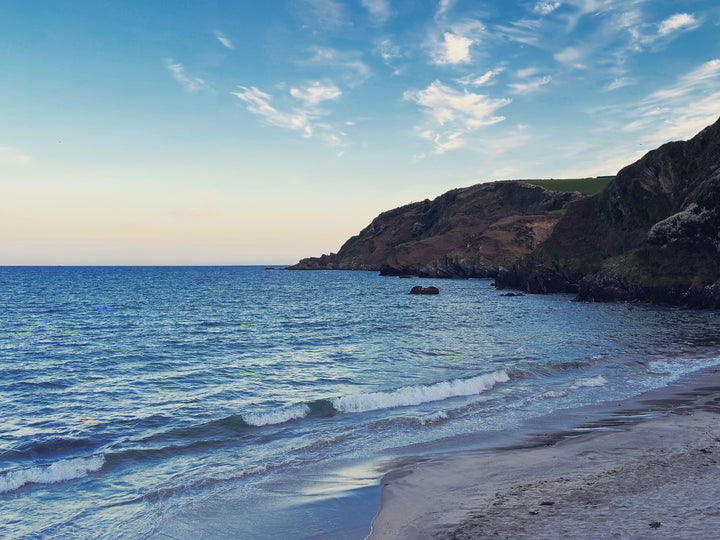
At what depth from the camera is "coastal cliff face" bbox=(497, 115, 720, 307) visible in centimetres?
4584

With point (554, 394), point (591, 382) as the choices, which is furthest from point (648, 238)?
point (554, 394)

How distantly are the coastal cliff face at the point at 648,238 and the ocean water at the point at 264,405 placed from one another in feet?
51.5

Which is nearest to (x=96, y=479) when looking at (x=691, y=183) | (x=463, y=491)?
(x=463, y=491)

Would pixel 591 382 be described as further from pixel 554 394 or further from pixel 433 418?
pixel 433 418

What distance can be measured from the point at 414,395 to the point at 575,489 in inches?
355

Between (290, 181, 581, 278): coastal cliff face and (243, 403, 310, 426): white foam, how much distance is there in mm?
102629

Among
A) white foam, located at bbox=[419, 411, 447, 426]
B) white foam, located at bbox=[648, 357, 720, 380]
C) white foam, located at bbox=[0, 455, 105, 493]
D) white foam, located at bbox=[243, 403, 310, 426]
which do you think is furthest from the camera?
white foam, located at bbox=[648, 357, 720, 380]

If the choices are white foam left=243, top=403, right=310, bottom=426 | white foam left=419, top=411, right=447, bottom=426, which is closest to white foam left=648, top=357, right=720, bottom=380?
white foam left=419, top=411, right=447, bottom=426

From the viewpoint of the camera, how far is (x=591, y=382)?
715 inches

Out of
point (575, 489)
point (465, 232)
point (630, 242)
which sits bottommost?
point (575, 489)

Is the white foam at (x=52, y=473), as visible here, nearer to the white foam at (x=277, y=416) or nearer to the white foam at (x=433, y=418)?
the white foam at (x=277, y=416)

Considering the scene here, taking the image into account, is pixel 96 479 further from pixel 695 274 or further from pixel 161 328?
pixel 695 274

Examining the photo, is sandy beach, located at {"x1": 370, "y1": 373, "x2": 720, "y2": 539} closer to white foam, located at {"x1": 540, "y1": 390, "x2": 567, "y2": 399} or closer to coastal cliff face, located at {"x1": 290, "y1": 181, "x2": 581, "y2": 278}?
white foam, located at {"x1": 540, "y1": 390, "x2": 567, "y2": 399}

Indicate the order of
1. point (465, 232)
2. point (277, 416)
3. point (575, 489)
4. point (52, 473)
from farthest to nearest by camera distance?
point (465, 232), point (277, 416), point (52, 473), point (575, 489)
